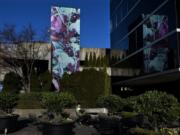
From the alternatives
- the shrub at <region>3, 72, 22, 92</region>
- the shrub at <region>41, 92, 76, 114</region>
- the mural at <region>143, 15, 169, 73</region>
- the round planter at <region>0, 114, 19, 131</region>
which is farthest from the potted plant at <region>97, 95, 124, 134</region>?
the shrub at <region>3, 72, 22, 92</region>

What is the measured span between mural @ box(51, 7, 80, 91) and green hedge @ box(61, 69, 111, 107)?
264 inches

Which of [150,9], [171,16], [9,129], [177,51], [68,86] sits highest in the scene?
[150,9]

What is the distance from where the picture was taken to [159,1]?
2700cm

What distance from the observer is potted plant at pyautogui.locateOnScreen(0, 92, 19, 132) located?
1535 cm

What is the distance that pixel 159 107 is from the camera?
1062 cm

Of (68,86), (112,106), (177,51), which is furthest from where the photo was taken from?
(68,86)

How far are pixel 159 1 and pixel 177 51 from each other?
552 cm

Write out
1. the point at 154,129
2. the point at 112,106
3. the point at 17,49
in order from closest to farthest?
1. the point at 154,129
2. the point at 112,106
3. the point at 17,49

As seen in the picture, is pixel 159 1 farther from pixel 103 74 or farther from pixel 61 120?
pixel 61 120

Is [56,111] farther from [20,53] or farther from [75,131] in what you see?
[20,53]

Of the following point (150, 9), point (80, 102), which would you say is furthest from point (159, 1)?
point (80, 102)

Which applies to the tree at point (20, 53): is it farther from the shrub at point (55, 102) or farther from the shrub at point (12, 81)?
the shrub at point (55, 102)

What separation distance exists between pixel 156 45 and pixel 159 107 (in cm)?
1713

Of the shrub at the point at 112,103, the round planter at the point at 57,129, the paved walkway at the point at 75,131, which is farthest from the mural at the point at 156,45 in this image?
the round planter at the point at 57,129
